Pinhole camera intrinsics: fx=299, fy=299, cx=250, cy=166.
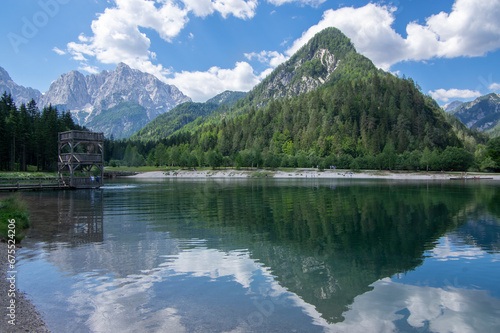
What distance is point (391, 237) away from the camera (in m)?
19.4

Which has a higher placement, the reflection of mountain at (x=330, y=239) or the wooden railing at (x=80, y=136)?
the wooden railing at (x=80, y=136)

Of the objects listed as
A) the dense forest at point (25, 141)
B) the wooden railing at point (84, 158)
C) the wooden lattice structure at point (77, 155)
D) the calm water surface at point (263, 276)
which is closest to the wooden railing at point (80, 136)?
the wooden lattice structure at point (77, 155)

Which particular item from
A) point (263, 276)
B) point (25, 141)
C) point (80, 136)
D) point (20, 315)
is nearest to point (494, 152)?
point (80, 136)

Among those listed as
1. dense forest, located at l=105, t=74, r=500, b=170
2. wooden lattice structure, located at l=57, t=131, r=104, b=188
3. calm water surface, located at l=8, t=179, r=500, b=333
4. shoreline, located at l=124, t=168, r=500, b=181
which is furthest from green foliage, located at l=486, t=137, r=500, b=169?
wooden lattice structure, located at l=57, t=131, r=104, b=188

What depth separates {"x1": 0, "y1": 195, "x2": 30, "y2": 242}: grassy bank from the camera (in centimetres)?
1852

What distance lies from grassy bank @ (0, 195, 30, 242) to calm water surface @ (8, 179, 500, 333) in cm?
86

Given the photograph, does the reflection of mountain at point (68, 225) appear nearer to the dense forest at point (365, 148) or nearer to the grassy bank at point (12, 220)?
the grassy bank at point (12, 220)

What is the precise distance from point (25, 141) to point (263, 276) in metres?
92.6

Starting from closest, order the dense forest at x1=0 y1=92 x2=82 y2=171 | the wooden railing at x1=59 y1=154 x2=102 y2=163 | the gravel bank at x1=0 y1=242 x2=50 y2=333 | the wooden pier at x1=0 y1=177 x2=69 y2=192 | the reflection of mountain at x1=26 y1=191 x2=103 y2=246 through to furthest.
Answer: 1. the gravel bank at x1=0 y1=242 x2=50 y2=333
2. the reflection of mountain at x1=26 y1=191 x2=103 y2=246
3. the wooden pier at x1=0 y1=177 x2=69 y2=192
4. the wooden railing at x1=59 y1=154 x2=102 y2=163
5. the dense forest at x1=0 y1=92 x2=82 y2=171

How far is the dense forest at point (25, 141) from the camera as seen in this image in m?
75.6

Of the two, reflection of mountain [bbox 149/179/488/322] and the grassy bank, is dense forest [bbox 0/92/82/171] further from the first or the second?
reflection of mountain [bbox 149/179/488/322]

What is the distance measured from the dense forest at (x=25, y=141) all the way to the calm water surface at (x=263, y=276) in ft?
223

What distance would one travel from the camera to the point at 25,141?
8106 cm

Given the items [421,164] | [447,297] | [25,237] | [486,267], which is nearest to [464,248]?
[486,267]
